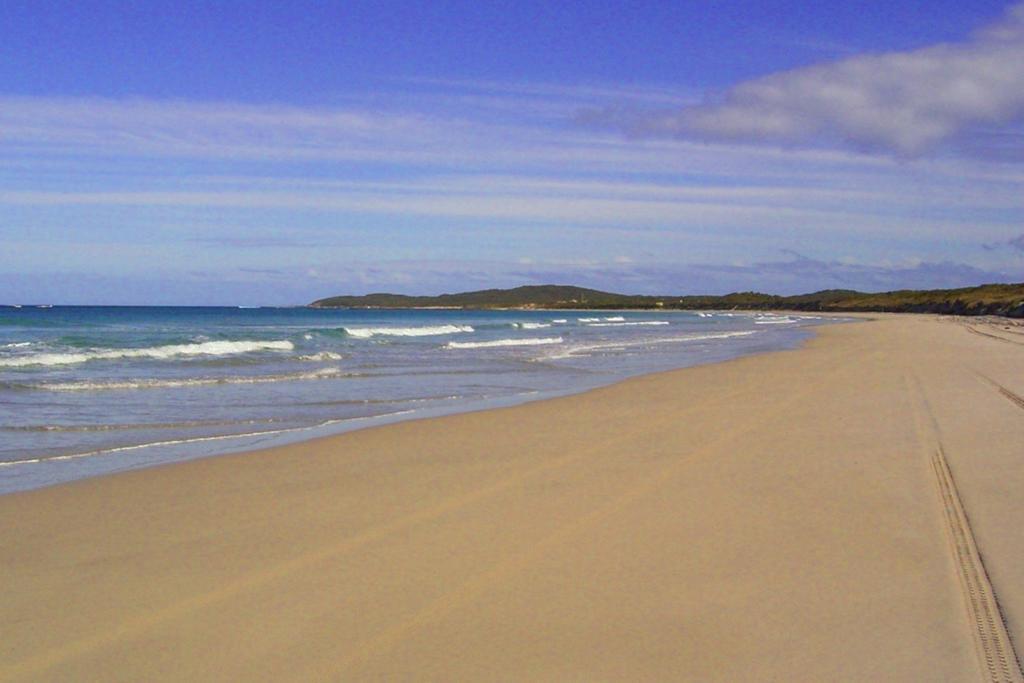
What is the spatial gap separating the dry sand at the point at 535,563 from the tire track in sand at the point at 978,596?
0.02 metres

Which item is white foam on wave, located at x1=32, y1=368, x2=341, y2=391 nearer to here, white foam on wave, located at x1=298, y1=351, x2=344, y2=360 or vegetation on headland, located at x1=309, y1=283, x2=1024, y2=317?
white foam on wave, located at x1=298, y1=351, x2=344, y2=360

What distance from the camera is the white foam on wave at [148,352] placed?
2348cm

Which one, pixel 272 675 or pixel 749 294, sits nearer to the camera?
pixel 272 675

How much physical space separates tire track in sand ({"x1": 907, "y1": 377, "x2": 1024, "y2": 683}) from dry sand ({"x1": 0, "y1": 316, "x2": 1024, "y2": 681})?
0.02m

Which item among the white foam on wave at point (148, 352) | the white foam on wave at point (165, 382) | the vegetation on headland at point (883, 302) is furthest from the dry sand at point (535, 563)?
the vegetation on headland at point (883, 302)

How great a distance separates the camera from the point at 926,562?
5.67 metres

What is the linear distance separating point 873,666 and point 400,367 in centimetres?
2031

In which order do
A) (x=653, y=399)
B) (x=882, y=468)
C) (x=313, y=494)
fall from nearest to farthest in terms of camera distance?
(x=313, y=494)
(x=882, y=468)
(x=653, y=399)

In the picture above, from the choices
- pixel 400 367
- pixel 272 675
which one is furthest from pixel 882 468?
pixel 400 367

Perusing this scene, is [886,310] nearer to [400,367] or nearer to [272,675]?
[400,367]

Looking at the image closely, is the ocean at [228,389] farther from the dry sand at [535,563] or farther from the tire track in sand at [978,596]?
the tire track in sand at [978,596]

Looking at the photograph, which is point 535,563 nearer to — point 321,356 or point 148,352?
point 321,356

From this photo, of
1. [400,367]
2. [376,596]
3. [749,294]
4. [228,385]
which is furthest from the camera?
[749,294]

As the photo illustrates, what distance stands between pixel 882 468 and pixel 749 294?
189657 millimetres
